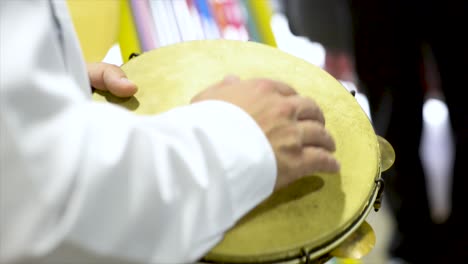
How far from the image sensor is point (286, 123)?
58 centimetres

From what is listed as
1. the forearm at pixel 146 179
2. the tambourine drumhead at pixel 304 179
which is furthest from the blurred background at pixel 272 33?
the forearm at pixel 146 179

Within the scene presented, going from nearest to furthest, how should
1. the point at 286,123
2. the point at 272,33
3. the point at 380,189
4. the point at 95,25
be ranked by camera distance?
the point at 286,123 → the point at 380,189 → the point at 95,25 → the point at 272,33

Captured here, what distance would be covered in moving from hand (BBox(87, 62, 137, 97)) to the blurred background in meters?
0.55

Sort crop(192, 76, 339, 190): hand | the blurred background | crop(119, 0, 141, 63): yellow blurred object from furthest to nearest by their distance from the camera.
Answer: crop(119, 0, 141, 63): yellow blurred object → the blurred background → crop(192, 76, 339, 190): hand

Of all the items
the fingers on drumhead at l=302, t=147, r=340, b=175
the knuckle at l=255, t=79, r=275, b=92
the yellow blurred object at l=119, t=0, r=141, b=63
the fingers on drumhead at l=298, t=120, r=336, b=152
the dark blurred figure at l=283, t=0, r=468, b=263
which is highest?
the knuckle at l=255, t=79, r=275, b=92

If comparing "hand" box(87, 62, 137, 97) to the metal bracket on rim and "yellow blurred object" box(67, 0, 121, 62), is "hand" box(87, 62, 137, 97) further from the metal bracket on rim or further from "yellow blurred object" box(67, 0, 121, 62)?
"yellow blurred object" box(67, 0, 121, 62)

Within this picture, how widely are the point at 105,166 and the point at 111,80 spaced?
0.33 m

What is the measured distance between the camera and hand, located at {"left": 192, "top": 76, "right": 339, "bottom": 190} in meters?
0.58

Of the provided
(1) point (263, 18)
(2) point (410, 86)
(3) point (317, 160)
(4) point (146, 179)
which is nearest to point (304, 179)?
(3) point (317, 160)

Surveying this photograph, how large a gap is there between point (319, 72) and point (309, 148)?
0.28 m

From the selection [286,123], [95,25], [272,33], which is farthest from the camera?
[272,33]

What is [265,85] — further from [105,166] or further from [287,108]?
[105,166]

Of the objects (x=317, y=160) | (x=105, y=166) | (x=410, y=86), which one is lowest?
(x=410, y=86)

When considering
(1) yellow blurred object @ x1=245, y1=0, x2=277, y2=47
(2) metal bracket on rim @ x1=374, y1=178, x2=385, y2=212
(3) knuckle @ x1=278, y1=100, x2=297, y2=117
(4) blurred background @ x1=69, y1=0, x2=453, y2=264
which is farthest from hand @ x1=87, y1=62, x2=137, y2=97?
(1) yellow blurred object @ x1=245, y1=0, x2=277, y2=47
